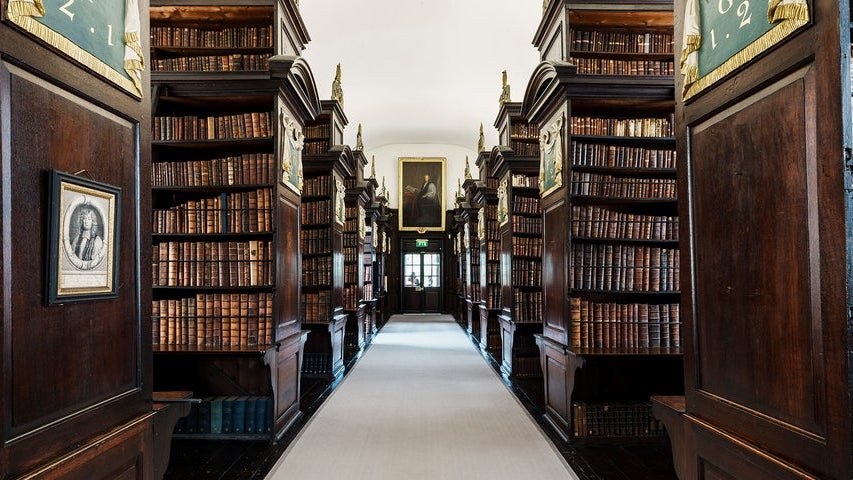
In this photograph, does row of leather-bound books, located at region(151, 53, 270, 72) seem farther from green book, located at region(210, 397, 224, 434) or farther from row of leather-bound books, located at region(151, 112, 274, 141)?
green book, located at region(210, 397, 224, 434)

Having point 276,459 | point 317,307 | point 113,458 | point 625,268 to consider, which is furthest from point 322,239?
point 113,458

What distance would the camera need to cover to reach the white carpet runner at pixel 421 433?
385 cm

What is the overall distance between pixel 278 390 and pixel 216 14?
3229mm

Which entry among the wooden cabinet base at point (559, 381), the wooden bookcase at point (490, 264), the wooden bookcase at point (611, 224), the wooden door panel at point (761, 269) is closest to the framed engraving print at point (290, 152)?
the wooden bookcase at point (611, 224)

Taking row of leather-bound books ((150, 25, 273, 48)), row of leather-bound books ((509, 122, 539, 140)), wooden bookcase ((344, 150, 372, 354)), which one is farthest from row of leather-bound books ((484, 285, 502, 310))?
row of leather-bound books ((150, 25, 273, 48))

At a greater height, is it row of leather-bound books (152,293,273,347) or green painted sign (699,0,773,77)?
green painted sign (699,0,773,77)

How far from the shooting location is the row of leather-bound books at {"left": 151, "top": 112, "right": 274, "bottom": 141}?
4.81m

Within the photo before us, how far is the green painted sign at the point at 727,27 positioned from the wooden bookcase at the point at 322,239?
17.9 feet

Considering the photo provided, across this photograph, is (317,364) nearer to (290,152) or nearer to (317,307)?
(317,307)

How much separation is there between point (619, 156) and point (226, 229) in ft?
10.7

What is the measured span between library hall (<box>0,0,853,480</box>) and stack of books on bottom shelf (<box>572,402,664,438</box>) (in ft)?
0.06

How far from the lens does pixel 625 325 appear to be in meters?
4.63

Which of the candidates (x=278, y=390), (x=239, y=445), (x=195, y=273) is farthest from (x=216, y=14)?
(x=239, y=445)

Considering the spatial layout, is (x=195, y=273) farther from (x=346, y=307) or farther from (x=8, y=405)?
(x=346, y=307)
